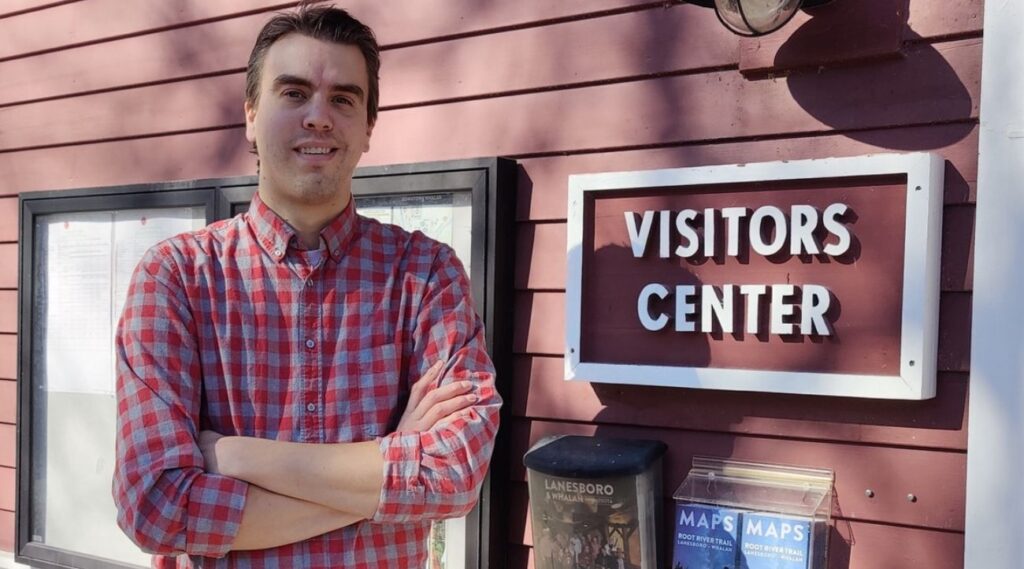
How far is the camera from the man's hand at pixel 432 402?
5.23ft

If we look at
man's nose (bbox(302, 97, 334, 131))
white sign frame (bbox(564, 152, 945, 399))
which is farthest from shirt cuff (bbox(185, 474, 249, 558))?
white sign frame (bbox(564, 152, 945, 399))

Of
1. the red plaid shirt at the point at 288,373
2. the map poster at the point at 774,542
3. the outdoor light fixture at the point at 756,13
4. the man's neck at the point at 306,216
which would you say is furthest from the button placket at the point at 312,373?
the outdoor light fixture at the point at 756,13

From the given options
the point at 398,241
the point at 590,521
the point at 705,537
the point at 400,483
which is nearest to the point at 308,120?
the point at 398,241

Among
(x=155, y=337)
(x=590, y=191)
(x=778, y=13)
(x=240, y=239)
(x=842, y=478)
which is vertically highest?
(x=778, y=13)

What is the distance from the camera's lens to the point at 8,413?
359 cm

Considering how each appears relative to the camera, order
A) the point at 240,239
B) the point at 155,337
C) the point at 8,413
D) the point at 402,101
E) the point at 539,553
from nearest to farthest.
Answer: the point at 155,337
the point at 240,239
the point at 539,553
the point at 402,101
the point at 8,413

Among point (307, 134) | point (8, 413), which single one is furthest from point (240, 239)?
point (8, 413)

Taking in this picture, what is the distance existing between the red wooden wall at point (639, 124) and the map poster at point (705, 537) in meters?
Result: 0.18

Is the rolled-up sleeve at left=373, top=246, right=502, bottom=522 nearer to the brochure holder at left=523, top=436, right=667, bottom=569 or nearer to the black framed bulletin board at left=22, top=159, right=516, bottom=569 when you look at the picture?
the brochure holder at left=523, top=436, right=667, bottom=569

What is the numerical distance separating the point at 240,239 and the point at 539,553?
1.05 meters

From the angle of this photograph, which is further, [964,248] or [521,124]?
[521,124]

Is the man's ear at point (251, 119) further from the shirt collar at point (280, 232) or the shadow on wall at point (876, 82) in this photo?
the shadow on wall at point (876, 82)

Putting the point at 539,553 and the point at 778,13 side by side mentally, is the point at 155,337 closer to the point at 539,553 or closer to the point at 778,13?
the point at 539,553

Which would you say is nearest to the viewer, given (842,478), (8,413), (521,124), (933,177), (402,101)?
(933,177)
